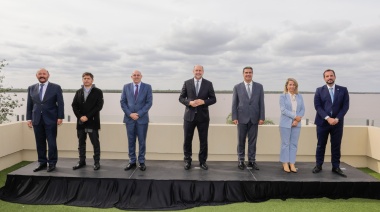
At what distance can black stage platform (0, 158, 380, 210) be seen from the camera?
3.89 metres

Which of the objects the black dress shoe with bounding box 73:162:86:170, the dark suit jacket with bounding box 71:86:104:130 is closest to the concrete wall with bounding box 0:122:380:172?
the black dress shoe with bounding box 73:162:86:170

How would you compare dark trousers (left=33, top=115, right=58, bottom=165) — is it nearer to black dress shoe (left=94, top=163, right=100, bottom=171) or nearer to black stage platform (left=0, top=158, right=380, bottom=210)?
black stage platform (left=0, top=158, right=380, bottom=210)

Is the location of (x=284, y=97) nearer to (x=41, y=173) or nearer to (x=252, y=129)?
(x=252, y=129)

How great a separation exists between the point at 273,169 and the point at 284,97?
1.09 metres

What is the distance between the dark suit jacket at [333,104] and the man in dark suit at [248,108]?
79 cm

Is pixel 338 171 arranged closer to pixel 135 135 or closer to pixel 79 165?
pixel 135 135

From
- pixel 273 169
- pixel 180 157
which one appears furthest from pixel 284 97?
pixel 180 157

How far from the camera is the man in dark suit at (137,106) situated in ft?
14.6

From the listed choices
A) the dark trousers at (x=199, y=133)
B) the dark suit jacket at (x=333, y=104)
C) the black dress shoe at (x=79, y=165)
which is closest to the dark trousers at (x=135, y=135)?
the dark trousers at (x=199, y=133)

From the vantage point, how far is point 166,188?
396 cm

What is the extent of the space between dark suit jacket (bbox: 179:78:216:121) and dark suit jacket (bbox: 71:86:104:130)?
3.88ft

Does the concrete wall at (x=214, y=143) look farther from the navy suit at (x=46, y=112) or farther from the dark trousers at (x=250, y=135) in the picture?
the navy suit at (x=46, y=112)

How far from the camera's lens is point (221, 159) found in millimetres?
5527

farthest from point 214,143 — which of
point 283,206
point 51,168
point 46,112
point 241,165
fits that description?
point 46,112
